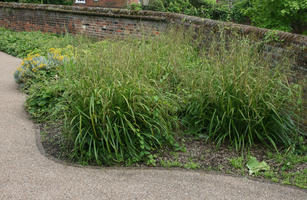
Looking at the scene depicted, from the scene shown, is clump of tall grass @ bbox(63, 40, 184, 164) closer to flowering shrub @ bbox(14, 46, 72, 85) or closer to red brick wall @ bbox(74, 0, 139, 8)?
flowering shrub @ bbox(14, 46, 72, 85)

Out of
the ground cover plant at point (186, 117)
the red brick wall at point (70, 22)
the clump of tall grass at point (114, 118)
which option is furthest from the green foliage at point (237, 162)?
the red brick wall at point (70, 22)

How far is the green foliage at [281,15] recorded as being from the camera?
9820 millimetres

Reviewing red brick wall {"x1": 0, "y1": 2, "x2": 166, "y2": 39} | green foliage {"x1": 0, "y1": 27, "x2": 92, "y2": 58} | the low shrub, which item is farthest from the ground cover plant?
green foliage {"x1": 0, "y1": 27, "x2": 92, "y2": 58}

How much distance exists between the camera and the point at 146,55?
245 inches

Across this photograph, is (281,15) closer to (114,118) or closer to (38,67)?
(38,67)

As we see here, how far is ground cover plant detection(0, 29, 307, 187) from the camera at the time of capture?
427cm

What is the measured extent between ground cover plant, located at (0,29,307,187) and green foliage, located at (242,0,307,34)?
214 inches

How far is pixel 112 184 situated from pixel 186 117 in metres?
1.82

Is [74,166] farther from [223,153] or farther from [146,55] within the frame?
[146,55]

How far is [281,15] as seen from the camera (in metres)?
10.4

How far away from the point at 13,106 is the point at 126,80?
→ 9.03 ft

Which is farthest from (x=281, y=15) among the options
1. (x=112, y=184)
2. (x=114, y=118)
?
(x=112, y=184)

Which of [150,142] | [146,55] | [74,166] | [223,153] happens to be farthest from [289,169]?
[146,55]

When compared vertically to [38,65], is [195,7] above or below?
above
